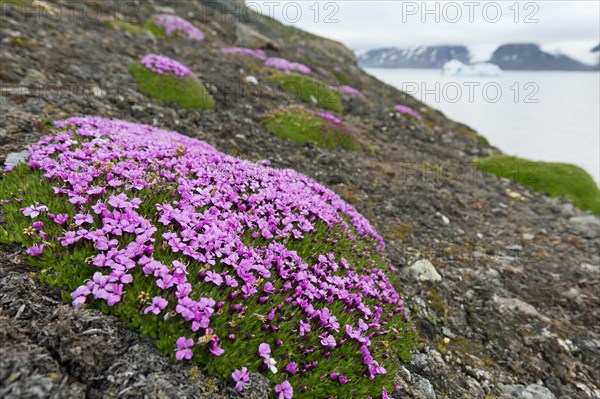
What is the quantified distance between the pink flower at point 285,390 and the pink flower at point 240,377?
13.3 inches

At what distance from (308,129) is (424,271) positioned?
28.4ft

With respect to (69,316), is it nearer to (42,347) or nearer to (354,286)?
(42,347)

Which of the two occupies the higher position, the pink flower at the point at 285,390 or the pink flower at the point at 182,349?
the pink flower at the point at 182,349

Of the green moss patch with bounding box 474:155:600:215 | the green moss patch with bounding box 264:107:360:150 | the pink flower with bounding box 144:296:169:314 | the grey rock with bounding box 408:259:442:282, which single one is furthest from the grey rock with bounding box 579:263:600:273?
the pink flower with bounding box 144:296:169:314

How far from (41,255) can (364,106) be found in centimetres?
2496

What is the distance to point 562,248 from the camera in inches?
473

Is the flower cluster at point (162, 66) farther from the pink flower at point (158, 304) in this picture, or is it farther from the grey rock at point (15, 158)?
the pink flower at point (158, 304)

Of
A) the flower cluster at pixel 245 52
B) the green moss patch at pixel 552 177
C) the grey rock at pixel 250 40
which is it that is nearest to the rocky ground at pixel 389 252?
the green moss patch at pixel 552 177

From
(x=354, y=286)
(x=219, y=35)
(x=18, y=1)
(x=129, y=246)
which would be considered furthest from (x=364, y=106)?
(x=129, y=246)

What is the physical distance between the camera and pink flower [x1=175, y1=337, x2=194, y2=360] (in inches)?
123

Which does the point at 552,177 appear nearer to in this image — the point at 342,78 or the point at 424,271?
the point at 424,271

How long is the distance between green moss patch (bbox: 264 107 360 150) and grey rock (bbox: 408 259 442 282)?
7579mm

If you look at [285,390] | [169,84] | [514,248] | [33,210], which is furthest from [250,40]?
[285,390]

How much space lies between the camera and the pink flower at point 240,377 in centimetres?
324
